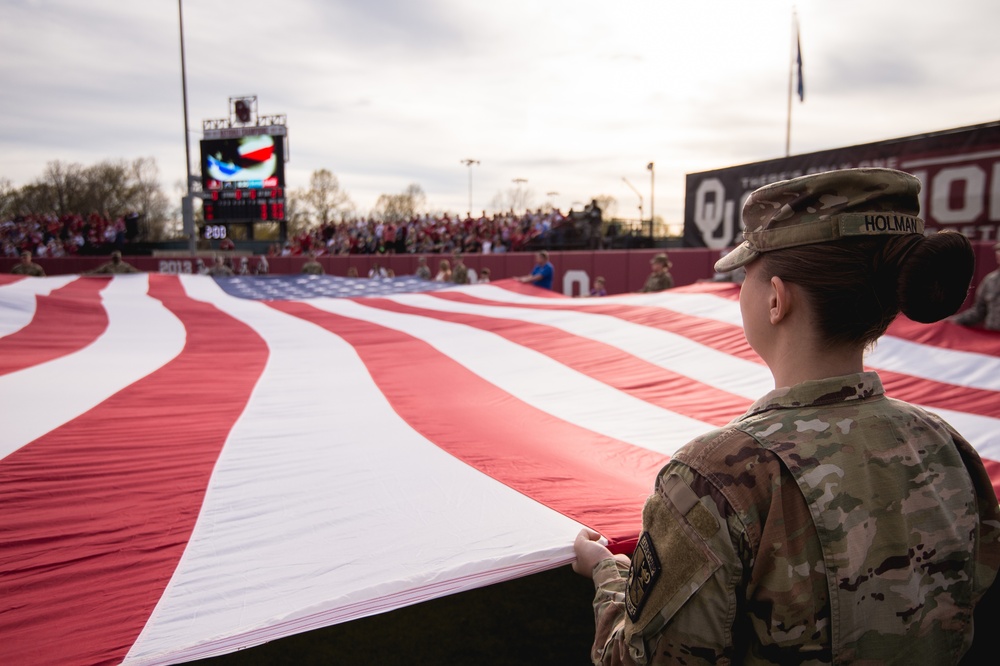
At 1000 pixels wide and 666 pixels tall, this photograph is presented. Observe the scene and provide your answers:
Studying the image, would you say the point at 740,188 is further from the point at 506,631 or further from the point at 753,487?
the point at 753,487

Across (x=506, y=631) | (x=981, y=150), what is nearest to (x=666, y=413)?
(x=506, y=631)

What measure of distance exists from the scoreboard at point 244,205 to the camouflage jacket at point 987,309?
18.9 m

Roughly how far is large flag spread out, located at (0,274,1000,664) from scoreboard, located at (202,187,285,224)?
15750 mm

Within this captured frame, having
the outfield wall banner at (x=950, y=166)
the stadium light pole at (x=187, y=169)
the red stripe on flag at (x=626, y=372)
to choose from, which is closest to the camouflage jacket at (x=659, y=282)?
the outfield wall banner at (x=950, y=166)

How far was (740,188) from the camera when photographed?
883 cm

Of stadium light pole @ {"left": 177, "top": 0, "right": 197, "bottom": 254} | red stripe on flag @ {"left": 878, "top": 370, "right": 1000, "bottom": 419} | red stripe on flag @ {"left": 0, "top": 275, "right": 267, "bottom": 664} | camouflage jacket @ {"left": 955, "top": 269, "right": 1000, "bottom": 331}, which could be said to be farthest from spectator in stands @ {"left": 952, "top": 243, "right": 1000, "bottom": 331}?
stadium light pole @ {"left": 177, "top": 0, "right": 197, "bottom": 254}

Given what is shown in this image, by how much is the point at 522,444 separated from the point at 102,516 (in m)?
1.19

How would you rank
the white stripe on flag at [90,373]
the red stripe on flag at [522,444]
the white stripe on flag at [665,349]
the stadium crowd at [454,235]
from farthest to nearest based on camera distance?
the stadium crowd at [454,235] → the white stripe on flag at [665,349] → the white stripe on flag at [90,373] → the red stripe on flag at [522,444]

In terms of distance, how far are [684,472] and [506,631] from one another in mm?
1765

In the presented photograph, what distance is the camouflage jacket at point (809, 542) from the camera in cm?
63

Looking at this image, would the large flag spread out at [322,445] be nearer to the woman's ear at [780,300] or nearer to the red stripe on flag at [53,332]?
the red stripe on flag at [53,332]

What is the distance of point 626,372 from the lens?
314 cm

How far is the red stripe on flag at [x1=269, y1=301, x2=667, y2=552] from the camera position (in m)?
1.49

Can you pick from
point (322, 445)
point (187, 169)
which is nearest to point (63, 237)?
point (187, 169)
